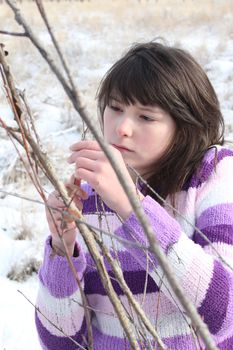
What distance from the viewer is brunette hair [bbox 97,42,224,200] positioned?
1329mm

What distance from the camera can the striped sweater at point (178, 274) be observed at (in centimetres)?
103

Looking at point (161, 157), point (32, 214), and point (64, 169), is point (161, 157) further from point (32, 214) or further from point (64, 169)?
point (64, 169)

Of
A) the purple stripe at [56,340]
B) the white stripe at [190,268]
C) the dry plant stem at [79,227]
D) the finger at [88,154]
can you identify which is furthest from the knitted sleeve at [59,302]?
the dry plant stem at [79,227]

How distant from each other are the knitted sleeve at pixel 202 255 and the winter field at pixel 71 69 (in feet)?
1.22

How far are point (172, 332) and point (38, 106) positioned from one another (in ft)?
14.5

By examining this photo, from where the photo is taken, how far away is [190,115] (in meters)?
1.38

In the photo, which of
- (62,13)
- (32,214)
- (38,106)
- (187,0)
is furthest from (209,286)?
(187,0)

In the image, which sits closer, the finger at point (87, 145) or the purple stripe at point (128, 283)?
the finger at point (87, 145)

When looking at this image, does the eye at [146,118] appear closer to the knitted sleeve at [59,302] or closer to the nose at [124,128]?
the nose at [124,128]

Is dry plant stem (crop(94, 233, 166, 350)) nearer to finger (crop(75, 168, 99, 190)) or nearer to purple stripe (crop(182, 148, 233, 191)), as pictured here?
finger (crop(75, 168, 99, 190))

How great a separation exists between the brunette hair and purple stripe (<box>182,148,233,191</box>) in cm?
2

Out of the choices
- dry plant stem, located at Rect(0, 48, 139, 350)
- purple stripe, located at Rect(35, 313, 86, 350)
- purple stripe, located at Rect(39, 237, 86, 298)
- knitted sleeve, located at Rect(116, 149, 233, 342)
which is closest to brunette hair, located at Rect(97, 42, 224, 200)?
knitted sleeve, located at Rect(116, 149, 233, 342)

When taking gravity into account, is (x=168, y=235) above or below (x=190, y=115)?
below

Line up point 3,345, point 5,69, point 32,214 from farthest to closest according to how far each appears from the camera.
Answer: point 32,214 → point 3,345 → point 5,69
